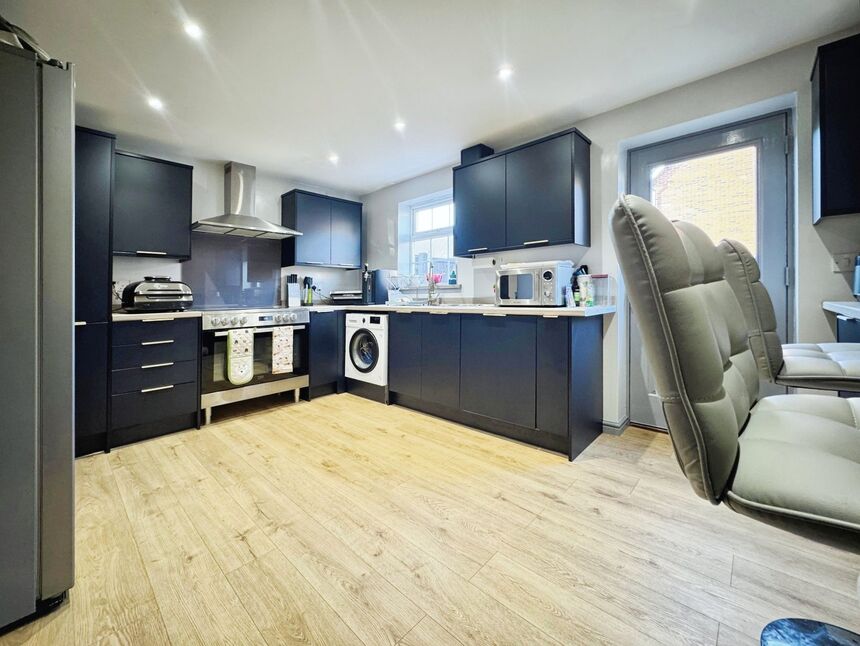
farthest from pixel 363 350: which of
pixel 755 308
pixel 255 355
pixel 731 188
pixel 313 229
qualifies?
pixel 731 188

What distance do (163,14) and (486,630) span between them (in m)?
2.93

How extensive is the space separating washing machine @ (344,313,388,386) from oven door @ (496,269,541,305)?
1.17 metres

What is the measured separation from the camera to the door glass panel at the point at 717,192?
235 centimetres

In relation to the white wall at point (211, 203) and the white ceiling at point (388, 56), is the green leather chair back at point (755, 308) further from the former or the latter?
the white wall at point (211, 203)

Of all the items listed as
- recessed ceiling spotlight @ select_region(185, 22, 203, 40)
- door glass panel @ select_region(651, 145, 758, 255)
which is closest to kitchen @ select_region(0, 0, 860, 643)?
recessed ceiling spotlight @ select_region(185, 22, 203, 40)

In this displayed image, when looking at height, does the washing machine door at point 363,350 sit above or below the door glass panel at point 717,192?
below

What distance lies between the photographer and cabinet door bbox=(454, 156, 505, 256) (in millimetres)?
A: 3045

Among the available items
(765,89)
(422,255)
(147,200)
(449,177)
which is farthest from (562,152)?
(147,200)

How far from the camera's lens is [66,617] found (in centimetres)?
112

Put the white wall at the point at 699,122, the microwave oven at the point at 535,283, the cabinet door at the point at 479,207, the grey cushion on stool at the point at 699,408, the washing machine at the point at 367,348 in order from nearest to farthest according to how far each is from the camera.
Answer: the grey cushion on stool at the point at 699,408, the white wall at the point at 699,122, the microwave oven at the point at 535,283, the cabinet door at the point at 479,207, the washing machine at the point at 367,348

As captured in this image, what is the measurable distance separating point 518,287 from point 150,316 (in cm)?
267

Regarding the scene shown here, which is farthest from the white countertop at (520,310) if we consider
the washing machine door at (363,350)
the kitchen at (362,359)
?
the washing machine door at (363,350)

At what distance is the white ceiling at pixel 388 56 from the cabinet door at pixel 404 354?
1.64m

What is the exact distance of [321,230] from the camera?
165 inches
